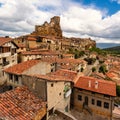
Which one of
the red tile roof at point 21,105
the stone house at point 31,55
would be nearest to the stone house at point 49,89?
the red tile roof at point 21,105

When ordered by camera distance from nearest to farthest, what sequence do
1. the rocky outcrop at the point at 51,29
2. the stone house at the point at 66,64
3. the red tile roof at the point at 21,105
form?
the red tile roof at the point at 21,105
the stone house at the point at 66,64
the rocky outcrop at the point at 51,29

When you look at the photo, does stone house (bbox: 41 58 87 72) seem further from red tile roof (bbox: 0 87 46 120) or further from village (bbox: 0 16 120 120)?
red tile roof (bbox: 0 87 46 120)

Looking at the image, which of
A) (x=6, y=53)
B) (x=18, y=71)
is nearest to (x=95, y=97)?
(x=18, y=71)

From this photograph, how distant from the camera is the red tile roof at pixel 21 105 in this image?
17.7 meters

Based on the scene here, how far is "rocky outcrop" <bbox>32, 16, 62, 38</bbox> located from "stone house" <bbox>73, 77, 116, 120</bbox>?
74436mm

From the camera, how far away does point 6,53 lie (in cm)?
3978

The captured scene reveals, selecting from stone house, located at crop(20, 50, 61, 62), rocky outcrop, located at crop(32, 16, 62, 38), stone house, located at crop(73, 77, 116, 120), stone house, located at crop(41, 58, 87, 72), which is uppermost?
rocky outcrop, located at crop(32, 16, 62, 38)

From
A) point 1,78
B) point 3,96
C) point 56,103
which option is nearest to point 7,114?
point 3,96

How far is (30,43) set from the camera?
7075 cm

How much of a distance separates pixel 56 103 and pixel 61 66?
21317 mm

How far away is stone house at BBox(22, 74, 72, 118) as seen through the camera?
22.2 metres

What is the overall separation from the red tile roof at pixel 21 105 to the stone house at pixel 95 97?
35.1 feet

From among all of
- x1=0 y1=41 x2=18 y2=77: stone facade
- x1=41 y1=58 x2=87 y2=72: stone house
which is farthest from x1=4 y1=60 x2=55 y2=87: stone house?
x1=41 y1=58 x2=87 y2=72: stone house

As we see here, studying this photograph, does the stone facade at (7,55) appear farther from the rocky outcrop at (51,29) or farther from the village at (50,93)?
the rocky outcrop at (51,29)
